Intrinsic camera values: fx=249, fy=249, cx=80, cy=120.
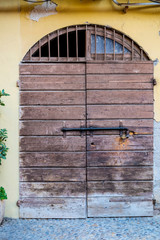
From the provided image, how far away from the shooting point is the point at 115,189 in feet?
11.4

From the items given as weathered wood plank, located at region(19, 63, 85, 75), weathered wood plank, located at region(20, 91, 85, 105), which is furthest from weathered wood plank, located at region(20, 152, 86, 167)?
weathered wood plank, located at region(19, 63, 85, 75)

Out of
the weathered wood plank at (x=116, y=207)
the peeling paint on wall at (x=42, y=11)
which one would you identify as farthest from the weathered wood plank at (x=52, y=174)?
→ the peeling paint on wall at (x=42, y=11)

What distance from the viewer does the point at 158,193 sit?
3525 millimetres

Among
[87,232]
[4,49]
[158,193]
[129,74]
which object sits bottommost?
[87,232]

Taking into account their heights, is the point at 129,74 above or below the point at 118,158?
above

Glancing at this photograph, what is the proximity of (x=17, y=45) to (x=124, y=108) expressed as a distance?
5.68 feet

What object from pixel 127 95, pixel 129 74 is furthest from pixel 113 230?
pixel 129 74

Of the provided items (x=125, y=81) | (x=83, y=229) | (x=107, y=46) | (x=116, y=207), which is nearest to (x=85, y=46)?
(x=107, y=46)

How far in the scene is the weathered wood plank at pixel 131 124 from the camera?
11.4ft

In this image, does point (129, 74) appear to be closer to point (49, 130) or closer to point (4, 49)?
point (49, 130)

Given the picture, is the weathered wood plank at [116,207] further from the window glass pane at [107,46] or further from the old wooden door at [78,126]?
the window glass pane at [107,46]

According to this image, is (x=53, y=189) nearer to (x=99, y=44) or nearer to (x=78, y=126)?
(x=78, y=126)

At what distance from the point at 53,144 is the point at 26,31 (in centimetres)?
161

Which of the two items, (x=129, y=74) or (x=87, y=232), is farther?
(x=129, y=74)
